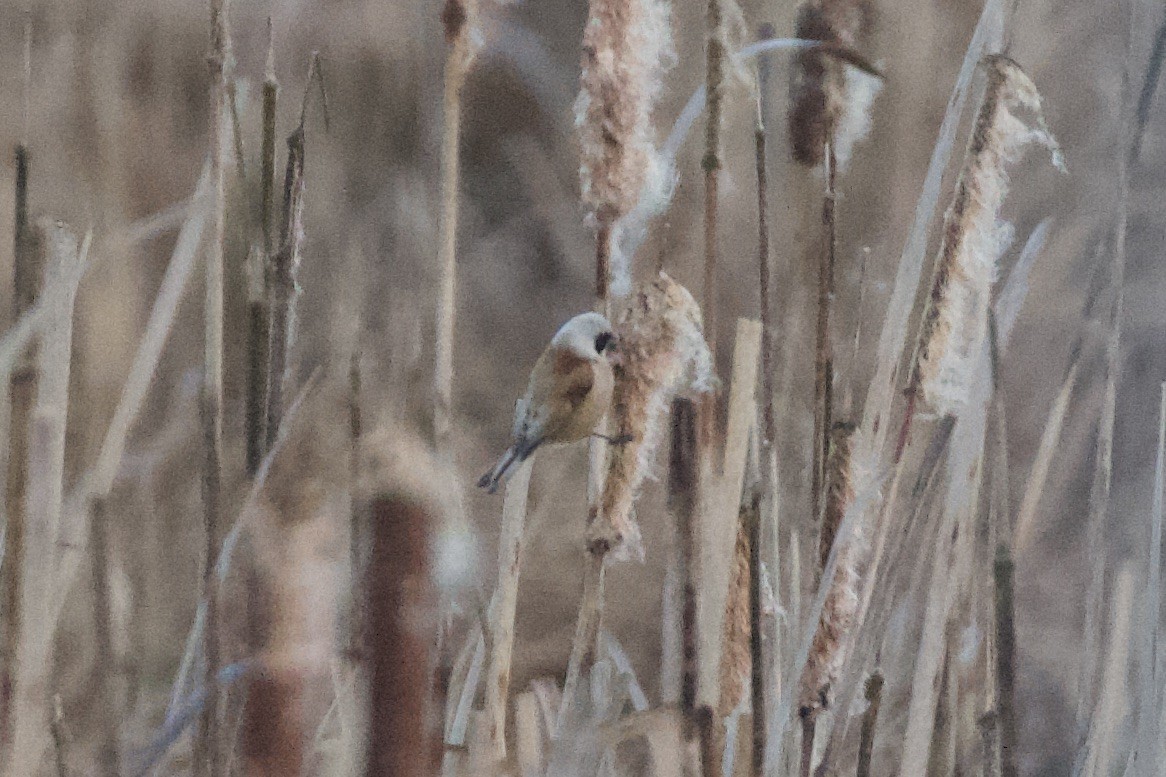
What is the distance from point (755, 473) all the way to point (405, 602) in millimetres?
258

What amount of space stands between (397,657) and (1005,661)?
17.0 inches

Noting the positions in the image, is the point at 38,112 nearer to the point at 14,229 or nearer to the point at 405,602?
the point at 14,229

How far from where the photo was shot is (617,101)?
0.58 metres

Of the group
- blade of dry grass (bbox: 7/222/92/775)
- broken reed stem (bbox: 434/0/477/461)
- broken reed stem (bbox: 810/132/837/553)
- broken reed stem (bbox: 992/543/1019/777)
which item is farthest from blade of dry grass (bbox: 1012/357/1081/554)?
blade of dry grass (bbox: 7/222/92/775)

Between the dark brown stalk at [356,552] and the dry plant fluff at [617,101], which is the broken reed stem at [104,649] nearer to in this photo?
the dark brown stalk at [356,552]

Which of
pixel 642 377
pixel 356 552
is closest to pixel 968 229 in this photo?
pixel 642 377

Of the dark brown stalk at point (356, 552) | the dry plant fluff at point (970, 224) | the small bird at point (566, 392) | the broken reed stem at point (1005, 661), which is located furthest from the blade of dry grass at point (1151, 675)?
the dark brown stalk at point (356, 552)

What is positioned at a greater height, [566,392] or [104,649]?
[566,392]

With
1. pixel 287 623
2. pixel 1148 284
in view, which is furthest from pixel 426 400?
pixel 1148 284

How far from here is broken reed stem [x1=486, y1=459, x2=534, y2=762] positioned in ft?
2.00

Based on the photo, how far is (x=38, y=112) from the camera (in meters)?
0.62

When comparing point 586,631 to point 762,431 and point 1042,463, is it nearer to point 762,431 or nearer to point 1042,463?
point 762,431

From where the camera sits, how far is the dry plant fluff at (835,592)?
615 millimetres

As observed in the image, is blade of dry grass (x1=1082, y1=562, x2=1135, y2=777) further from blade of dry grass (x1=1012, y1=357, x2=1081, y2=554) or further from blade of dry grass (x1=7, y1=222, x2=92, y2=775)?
blade of dry grass (x1=7, y1=222, x2=92, y2=775)
